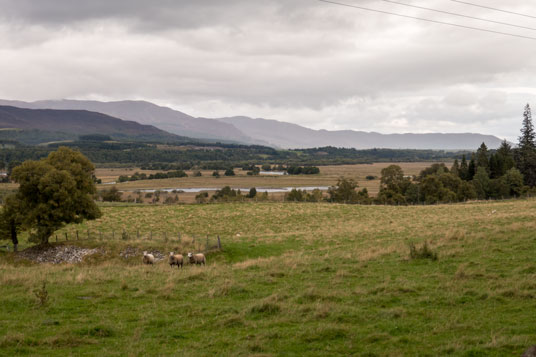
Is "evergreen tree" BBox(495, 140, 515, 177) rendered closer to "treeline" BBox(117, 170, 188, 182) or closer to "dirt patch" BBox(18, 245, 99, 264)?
"dirt patch" BBox(18, 245, 99, 264)

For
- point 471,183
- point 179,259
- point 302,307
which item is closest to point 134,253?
point 179,259

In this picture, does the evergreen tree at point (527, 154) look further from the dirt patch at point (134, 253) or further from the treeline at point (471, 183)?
the dirt patch at point (134, 253)

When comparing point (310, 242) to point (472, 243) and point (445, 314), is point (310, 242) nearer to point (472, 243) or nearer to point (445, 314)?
point (472, 243)

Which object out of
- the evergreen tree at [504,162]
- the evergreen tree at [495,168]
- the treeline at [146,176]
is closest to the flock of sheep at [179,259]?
the evergreen tree at [495,168]

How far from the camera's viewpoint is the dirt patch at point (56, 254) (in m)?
31.5

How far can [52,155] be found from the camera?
3603 cm

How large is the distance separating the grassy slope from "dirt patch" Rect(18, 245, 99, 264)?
920 centimetres

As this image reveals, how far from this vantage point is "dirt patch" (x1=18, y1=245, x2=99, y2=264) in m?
31.5

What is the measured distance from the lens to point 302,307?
43.4 ft

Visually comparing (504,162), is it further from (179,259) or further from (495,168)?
(179,259)

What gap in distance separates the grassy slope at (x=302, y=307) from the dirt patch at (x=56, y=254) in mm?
9200

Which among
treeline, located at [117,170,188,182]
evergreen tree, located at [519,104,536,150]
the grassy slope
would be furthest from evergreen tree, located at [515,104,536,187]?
treeline, located at [117,170,188,182]

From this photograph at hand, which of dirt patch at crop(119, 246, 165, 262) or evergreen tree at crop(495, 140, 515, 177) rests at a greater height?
evergreen tree at crop(495, 140, 515, 177)

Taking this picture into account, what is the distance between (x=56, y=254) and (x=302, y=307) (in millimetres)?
26147
